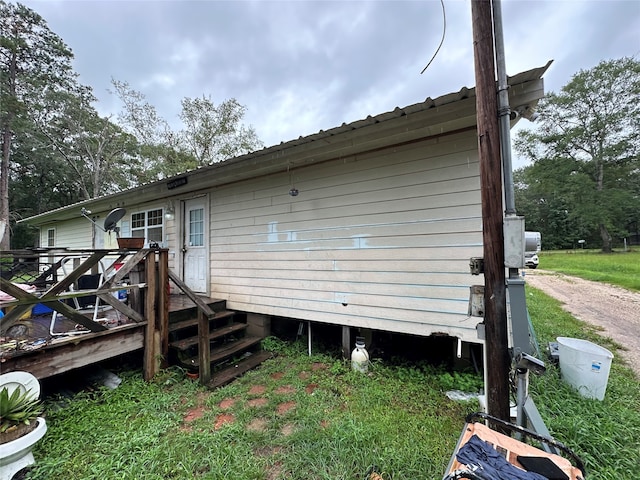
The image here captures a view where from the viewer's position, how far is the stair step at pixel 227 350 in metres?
3.41

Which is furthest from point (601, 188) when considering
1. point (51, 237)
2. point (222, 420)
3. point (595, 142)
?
point (51, 237)

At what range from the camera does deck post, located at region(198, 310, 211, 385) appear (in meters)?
3.14

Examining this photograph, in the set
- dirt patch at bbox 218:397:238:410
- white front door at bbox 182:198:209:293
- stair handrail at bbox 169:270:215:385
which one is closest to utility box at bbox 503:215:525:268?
dirt patch at bbox 218:397:238:410

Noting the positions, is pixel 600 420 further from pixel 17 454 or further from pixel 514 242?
pixel 17 454

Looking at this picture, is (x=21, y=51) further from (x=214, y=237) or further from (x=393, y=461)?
(x=393, y=461)

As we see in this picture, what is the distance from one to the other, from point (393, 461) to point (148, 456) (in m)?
1.87

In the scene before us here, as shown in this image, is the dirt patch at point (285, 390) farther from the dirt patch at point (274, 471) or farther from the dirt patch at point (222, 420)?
the dirt patch at point (274, 471)

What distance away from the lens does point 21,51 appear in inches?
581

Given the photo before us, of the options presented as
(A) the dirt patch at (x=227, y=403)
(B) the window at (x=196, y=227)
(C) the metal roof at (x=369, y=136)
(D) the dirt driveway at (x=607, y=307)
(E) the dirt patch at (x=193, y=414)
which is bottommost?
(D) the dirt driveway at (x=607, y=307)

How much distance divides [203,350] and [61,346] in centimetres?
136

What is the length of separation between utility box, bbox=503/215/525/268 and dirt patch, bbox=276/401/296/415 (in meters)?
2.39

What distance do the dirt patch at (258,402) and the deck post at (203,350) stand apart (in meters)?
0.68

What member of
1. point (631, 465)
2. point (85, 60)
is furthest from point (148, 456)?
point (85, 60)

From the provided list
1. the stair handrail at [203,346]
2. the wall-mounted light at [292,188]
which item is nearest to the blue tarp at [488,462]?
the stair handrail at [203,346]
